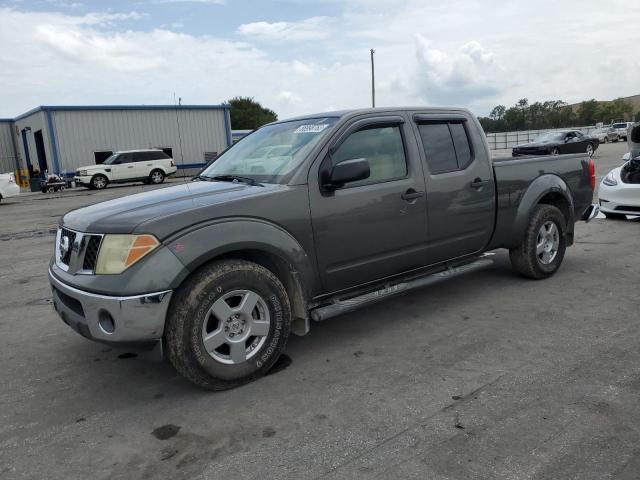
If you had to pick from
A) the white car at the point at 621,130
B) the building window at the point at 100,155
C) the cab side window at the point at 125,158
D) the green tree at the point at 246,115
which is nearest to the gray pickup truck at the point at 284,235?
the cab side window at the point at 125,158

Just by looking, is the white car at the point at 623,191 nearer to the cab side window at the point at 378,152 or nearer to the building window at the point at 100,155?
the cab side window at the point at 378,152

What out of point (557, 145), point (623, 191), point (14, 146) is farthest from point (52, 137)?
point (623, 191)

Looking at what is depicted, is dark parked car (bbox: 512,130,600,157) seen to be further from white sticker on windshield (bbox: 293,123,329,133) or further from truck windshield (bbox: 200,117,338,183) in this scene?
white sticker on windshield (bbox: 293,123,329,133)

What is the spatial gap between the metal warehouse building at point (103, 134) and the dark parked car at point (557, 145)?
16703 millimetres

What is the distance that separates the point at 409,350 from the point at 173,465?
193 cm

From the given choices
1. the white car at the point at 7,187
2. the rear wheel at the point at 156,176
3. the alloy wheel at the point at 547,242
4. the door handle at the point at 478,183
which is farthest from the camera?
the rear wheel at the point at 156,176

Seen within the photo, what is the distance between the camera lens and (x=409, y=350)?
3918 millimetres

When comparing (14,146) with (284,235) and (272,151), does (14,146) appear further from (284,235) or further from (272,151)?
(284,235)

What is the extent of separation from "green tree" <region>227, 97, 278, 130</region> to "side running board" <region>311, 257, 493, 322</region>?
7863cm

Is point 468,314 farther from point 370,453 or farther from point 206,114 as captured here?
point 206,114

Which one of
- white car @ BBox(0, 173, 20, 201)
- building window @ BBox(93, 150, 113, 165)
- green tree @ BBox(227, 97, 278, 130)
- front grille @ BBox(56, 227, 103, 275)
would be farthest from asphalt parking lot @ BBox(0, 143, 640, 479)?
green tree @ BBox(227, 97, 278, 130)

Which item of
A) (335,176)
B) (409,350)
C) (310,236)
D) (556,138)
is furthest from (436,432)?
(556,138)

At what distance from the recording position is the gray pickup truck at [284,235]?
3.11m

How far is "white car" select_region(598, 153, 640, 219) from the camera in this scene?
28.1 ft
